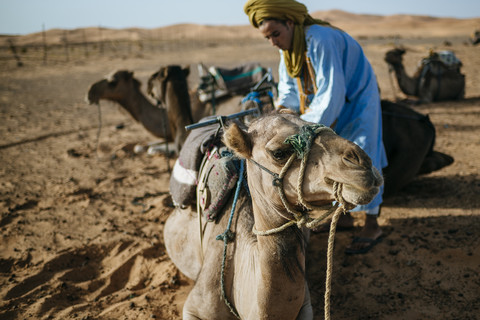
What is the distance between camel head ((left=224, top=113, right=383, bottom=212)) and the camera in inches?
54.4

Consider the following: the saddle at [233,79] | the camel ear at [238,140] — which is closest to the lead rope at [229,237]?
the camel ear at [238,140]

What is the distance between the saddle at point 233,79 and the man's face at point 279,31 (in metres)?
3.31

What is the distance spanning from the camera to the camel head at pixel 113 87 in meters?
6.64

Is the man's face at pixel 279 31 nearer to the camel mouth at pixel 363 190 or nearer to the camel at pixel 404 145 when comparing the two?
the camel mouth at pixel 363 190

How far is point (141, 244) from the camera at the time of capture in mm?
3980

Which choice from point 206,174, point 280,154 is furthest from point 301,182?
point 206,174

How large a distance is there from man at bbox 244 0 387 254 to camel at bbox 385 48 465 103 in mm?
6875

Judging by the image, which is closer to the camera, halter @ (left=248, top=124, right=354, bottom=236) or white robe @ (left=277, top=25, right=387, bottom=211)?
halter @ (left=248, top=124, right=354, bottom=236)

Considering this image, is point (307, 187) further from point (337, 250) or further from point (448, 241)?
point (448, 241)

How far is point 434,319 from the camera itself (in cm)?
270

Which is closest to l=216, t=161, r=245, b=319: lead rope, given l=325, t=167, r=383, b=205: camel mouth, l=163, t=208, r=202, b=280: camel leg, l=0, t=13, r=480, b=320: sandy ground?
l=163, t=208, r=202, b=280: camel leg

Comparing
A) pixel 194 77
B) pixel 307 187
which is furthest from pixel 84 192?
pixel 194 77

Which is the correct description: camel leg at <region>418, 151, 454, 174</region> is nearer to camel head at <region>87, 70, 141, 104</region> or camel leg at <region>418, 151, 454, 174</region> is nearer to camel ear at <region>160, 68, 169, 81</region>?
camel ear at <region>160, 68, 169, 81</region>

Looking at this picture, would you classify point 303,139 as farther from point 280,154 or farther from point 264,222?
point 264,222
